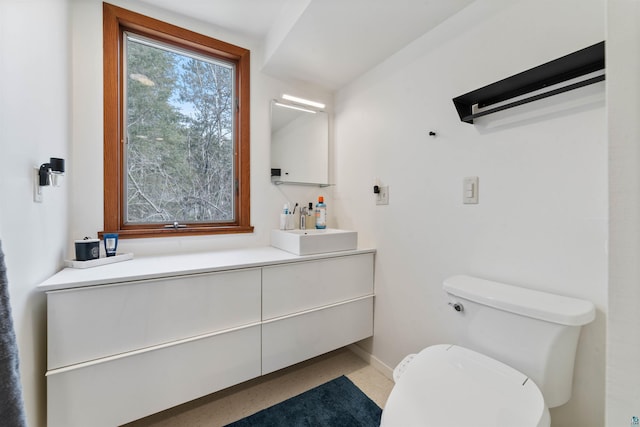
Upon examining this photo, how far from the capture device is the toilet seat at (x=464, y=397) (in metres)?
0.73

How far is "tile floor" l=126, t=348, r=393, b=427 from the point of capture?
1.36 m

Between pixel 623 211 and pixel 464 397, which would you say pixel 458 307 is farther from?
pixel 623 211

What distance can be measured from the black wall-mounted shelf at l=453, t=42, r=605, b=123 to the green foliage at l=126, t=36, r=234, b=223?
1.49m

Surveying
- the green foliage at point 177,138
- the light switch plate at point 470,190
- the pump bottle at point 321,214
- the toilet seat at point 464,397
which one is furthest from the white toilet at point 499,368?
the green foliage at point 177,138

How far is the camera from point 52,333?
3.11 feet

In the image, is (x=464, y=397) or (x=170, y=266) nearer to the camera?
(x=464, y=397)

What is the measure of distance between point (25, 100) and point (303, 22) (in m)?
1.21

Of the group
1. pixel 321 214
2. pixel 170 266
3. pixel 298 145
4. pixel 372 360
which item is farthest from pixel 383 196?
pixel 170 266

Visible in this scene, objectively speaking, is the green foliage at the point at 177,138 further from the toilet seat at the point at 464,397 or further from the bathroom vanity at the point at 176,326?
the toilet seat at the point at 464,397

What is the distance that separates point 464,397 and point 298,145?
179 centimetres

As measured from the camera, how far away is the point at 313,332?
5.07 ft

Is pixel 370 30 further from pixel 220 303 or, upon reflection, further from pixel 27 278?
pixel 27 278

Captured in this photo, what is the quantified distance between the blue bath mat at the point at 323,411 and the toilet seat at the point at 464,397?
2.23 feet

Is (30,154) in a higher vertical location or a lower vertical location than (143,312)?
higher
